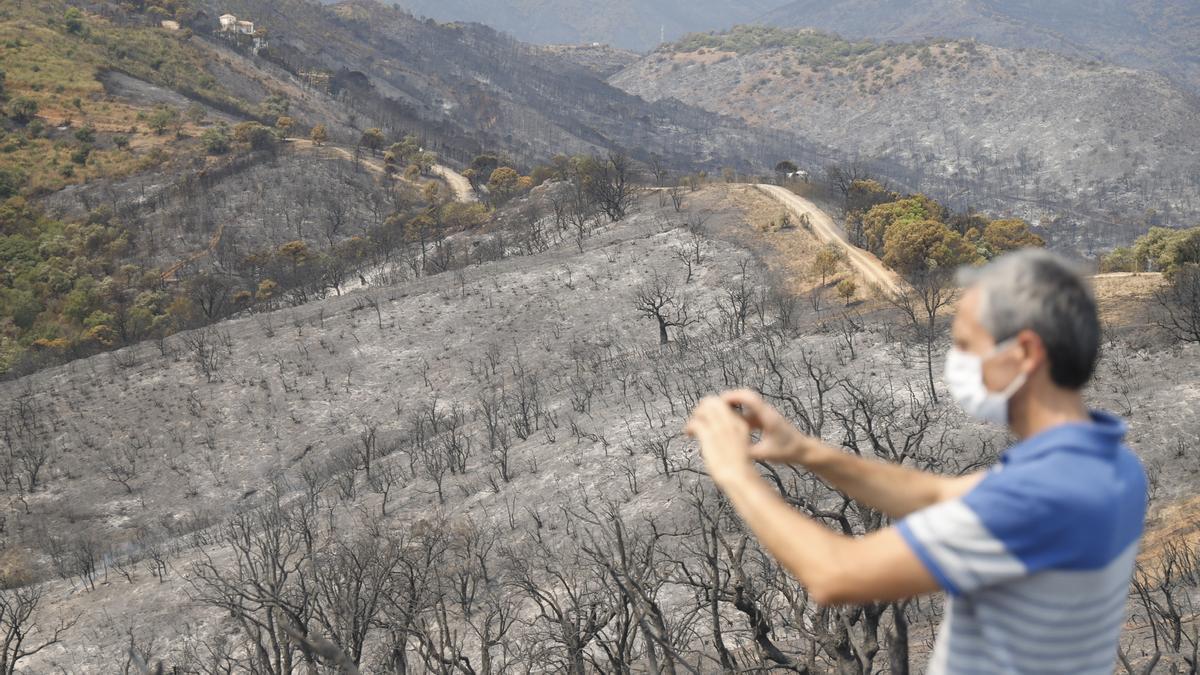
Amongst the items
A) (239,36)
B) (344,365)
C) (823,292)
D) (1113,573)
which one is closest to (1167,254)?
(823,292)

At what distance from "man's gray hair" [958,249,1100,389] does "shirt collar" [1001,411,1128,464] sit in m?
0.13

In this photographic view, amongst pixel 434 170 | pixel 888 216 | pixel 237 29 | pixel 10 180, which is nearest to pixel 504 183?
pixel 434 170

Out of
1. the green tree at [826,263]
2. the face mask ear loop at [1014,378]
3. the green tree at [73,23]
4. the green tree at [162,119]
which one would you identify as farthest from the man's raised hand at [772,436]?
the green tree at [73,23]

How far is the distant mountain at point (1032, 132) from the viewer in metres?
134

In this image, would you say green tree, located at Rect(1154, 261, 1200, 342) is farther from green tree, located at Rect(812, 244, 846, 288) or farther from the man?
the man

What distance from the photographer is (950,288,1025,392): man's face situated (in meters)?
2.30

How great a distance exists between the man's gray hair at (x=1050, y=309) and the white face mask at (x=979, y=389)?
72 millimetres

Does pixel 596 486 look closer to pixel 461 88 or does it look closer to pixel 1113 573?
pixel 1113 573

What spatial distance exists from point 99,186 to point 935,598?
97.9 metres

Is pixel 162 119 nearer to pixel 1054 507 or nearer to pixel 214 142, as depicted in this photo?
pixel 214 142

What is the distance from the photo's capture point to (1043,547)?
212cm

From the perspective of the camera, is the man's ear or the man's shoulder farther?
the man's ear

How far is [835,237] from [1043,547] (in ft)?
224

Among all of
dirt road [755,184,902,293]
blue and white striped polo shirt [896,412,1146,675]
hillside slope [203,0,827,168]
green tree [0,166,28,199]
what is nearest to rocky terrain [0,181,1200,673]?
dirt road [755,184,902,293]
